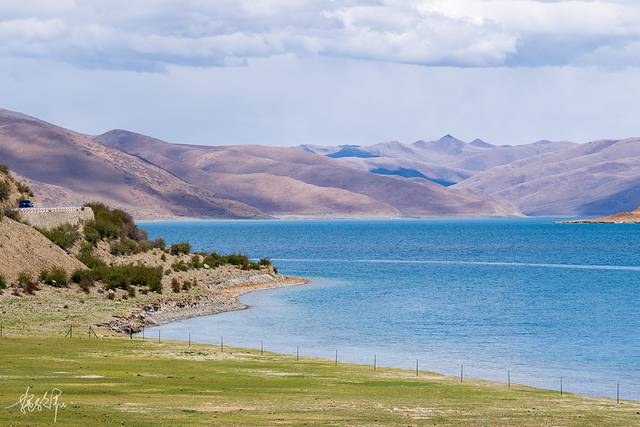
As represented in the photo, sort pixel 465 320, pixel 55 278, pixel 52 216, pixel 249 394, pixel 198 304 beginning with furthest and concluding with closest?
pixel 52 216, pixel 198 304, pixel 55 278, pixel 465 320, pixel 249 394

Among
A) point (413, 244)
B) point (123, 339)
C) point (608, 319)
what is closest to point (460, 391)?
point (123, 339)

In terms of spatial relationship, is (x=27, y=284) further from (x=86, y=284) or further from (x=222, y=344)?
(x=222, y=344)

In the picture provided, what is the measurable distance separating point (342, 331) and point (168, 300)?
1322cm

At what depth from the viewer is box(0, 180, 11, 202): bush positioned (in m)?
91.0

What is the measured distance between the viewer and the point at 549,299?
83.4 m

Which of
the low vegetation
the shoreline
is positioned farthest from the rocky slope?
the shoreline

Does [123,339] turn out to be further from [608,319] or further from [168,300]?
[608,319]

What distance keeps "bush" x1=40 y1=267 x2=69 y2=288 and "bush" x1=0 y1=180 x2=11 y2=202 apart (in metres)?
23.6

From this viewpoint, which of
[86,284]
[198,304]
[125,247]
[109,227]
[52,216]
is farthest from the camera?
[109,227]

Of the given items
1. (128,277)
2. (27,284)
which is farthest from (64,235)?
(27,284)

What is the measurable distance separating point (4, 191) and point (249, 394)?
62.2 metres

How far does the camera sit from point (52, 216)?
87125mm

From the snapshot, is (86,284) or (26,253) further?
(26,253)

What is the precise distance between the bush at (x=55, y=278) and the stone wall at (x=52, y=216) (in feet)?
43.7
